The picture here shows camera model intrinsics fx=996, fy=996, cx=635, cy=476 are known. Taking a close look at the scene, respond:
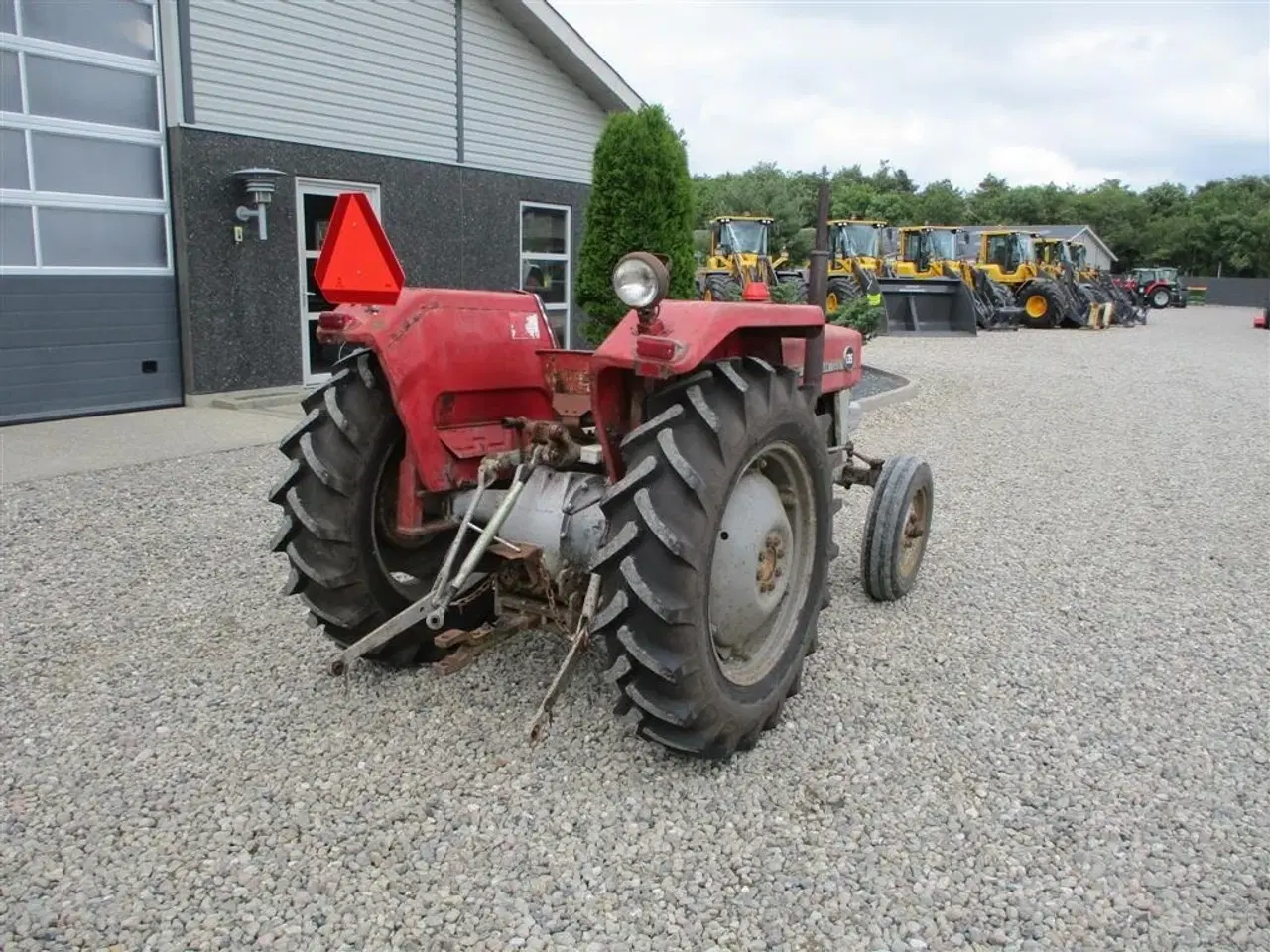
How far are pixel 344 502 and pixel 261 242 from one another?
689cm

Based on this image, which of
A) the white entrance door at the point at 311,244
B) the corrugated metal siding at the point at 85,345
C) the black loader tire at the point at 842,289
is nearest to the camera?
the corrugated metal siding at the point at 85,345

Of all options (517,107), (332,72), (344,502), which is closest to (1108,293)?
(517,107)

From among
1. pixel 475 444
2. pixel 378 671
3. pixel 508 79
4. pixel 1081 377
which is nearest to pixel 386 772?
pixel 378 671

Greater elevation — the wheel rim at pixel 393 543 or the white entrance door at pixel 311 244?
the white entrance door at pixel 311 244

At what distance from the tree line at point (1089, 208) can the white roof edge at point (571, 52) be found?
3300 cm

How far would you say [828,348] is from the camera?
4.42 metres

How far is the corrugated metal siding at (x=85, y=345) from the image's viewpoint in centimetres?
804

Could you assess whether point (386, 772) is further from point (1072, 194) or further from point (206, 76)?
point (1072, 194)

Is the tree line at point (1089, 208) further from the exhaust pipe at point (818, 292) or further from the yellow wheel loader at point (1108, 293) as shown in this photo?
the exhaust pipe at point (818, 292)

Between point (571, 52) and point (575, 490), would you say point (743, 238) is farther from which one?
point (575, 490)

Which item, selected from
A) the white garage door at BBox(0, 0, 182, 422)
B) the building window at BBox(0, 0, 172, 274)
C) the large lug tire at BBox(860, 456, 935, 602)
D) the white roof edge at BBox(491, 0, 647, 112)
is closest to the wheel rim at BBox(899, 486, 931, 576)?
the large lug tire at BBox(860, 456, 935, 602)

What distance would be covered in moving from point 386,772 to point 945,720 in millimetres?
1897

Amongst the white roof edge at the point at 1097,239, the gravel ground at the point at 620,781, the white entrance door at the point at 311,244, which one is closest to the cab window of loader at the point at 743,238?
the white entrance door at the point at 311,244

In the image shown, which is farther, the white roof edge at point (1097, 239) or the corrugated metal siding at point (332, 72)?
the white roof edge at point (1097, 239)
